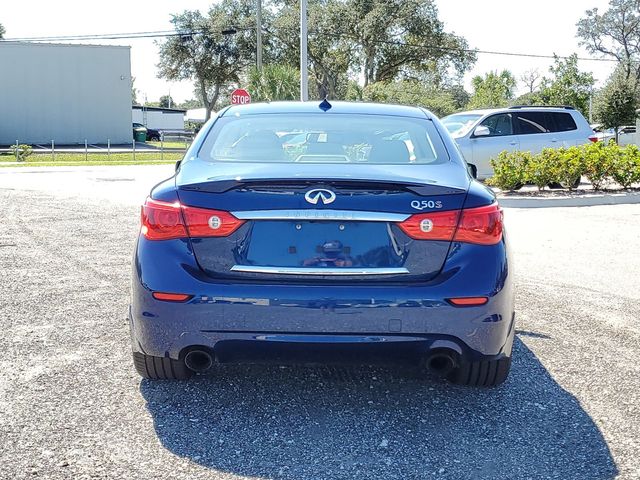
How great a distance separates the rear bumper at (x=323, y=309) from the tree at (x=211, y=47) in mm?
54825

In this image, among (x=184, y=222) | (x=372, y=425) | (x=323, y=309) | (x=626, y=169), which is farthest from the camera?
(x=626, y=169)

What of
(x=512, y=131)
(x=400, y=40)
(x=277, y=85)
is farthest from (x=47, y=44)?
(x=512, y=131)

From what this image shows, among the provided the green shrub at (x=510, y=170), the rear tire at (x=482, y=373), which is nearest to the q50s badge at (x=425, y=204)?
the rear tire at (x=482, y=373)

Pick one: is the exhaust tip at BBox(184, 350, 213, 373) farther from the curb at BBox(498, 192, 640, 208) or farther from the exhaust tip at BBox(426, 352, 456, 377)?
the curb at BBox(498, 192, 640, 208)

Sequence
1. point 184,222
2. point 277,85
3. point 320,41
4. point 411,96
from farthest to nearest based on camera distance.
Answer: point 320,41, point 411,96, point 277,85, point 184,222

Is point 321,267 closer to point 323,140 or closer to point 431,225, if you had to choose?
point 431,225

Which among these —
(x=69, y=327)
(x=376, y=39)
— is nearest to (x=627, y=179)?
(x=69, y=327)

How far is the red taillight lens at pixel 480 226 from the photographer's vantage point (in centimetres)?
337

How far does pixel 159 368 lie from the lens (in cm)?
380

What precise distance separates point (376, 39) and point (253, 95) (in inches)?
835

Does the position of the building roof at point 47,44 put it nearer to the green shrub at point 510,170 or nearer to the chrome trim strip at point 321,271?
the green shrub at point 510,170

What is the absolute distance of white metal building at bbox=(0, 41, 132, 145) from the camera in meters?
47.1

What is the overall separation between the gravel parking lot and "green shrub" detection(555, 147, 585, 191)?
8290 millimetres

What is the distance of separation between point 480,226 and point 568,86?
43.8 m
